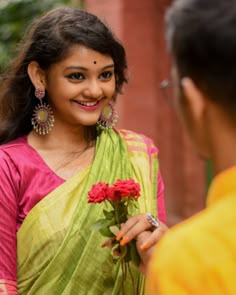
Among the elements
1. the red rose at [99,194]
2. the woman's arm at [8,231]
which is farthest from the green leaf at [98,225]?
the woman's arm at [8,231]

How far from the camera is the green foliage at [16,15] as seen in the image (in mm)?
7621

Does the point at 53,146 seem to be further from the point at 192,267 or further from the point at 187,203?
the point at 187,203

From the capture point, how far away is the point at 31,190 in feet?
10.6

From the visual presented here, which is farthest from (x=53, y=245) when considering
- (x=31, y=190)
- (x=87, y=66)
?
(x=87, y=66)

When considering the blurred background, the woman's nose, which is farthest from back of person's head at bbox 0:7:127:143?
the blurred background

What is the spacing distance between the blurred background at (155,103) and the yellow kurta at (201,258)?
4.90 m

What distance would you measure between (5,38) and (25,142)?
175 inches

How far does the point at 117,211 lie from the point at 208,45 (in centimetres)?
131

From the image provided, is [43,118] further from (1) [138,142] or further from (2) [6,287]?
(2) [6,287]

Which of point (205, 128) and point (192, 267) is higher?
point (205, 128)

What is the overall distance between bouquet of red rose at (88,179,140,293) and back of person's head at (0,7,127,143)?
1.90ft

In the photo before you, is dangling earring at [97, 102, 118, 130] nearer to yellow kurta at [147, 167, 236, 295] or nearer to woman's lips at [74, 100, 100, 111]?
woman's lips at [74, 100, 100, 111]

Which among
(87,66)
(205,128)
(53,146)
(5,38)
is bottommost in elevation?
(5,38)

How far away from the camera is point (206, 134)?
1.85m
